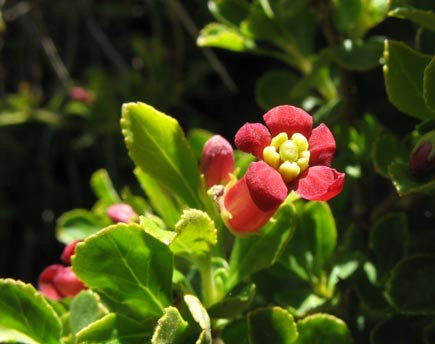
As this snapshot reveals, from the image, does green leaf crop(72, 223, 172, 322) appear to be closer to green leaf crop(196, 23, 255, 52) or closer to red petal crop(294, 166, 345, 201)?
red petal crop(294, 166, 345, 201)

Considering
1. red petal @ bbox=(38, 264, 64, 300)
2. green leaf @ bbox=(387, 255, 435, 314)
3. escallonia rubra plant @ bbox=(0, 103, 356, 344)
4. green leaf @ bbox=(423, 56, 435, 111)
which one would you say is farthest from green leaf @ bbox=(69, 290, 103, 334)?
green leaf @ bbox=(423, 56, 435, 111)

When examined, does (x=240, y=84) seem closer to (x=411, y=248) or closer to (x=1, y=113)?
(x=1, y=113)

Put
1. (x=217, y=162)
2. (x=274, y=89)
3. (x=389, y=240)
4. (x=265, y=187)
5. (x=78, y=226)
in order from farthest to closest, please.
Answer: (x=274, y=89) < (x=78, y=226) < (x=389, y=240) < (x=217, y=162) < (x=265, y=187)

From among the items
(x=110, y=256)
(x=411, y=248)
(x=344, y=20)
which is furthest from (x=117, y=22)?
(x=110, y=256)

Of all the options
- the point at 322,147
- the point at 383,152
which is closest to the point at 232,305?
the point at 322,147

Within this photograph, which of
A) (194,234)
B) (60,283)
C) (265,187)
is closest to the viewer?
(265,187)

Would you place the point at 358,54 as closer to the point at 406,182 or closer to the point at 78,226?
the point at 406,182

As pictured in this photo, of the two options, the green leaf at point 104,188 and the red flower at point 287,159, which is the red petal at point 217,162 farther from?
the green leaf at point 104,188
